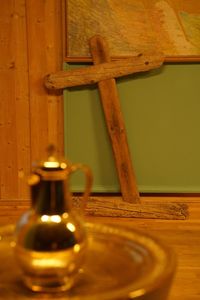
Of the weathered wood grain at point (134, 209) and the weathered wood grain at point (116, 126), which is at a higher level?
the weathered wood grain at point (116, 126)

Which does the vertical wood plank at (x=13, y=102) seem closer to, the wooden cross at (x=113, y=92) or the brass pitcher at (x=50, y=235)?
the wooden cross at (x=113, y=92)

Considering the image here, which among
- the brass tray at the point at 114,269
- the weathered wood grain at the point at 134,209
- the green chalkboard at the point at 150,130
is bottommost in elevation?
the brass tray at the point at 114,269

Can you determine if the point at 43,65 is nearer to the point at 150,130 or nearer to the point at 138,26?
the point at 138,26

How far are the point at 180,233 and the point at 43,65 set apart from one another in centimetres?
157

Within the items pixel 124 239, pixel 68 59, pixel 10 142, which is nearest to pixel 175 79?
pixel 68 59

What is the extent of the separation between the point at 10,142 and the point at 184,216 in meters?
1.42

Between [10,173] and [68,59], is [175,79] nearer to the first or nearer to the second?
[68,59]

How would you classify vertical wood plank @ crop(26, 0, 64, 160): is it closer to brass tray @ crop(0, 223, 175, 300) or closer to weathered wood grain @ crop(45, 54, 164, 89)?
weathered wood grain @ crop(45, 54, 164, 89)

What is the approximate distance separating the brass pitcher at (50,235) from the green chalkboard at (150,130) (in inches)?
87.9

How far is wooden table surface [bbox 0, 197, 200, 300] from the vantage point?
2.10 metres

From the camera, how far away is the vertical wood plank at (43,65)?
3.12 m

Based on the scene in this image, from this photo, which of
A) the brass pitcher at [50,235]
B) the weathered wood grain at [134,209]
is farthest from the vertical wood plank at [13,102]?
the brass pitcher at [50,235]

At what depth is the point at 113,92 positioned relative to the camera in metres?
3.09

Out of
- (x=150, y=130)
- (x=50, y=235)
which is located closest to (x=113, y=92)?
(x=150, y=130)
